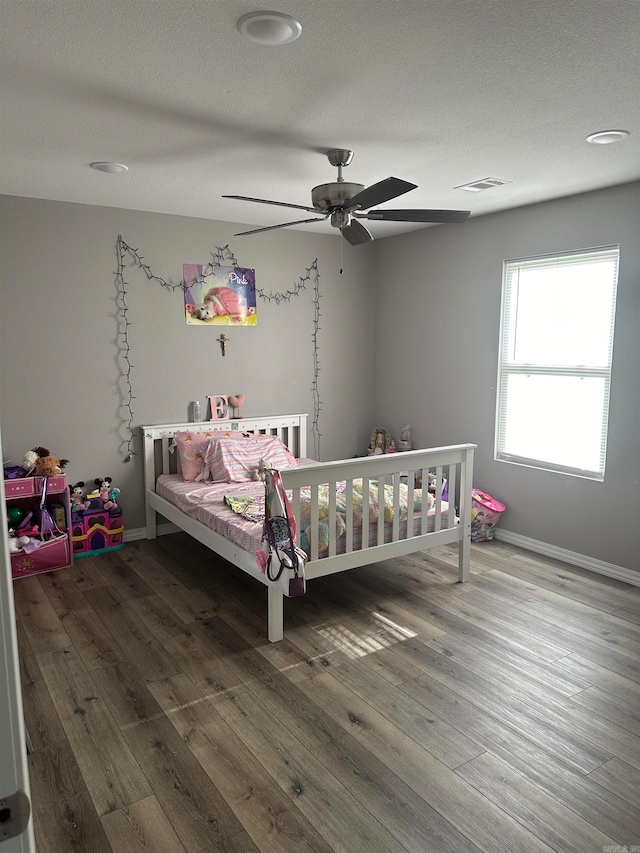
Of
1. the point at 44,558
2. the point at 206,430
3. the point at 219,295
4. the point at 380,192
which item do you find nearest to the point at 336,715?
the point at 380,192

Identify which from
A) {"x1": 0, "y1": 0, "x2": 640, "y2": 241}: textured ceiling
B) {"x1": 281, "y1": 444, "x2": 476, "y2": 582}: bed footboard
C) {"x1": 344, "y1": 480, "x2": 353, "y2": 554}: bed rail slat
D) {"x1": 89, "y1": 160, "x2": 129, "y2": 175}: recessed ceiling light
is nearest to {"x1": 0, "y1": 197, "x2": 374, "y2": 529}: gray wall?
{"x1": 0, "y1": 0, "x2": 640, "y2": 241}: textured ceiling

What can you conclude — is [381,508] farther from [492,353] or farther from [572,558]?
[492,353]

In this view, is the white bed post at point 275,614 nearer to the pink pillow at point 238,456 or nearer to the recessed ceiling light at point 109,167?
the pink pillow at point 238,456

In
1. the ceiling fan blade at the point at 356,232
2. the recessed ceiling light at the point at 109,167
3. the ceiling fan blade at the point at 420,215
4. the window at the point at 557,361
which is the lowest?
the window at the point at 557,361

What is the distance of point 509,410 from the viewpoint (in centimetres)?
461

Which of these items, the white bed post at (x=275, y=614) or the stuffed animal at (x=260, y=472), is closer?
the white bed post at (x=275, y=614)

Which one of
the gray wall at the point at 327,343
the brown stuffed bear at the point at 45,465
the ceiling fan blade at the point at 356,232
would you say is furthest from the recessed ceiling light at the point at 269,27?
the brown stuffed bear at the point at 45,465

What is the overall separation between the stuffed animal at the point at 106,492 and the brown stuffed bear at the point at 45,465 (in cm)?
36

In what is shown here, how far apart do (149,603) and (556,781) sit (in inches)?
92.6

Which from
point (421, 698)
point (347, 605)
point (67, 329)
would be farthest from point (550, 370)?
point (67, 329)

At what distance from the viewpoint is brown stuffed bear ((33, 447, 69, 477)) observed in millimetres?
3935

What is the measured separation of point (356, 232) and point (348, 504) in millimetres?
1489

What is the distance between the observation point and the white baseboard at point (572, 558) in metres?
3.83

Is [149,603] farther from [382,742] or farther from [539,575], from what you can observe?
[539,575]
